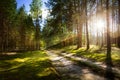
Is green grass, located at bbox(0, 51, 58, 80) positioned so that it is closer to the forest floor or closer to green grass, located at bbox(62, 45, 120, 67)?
the forest floor

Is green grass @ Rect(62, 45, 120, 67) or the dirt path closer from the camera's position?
the dirt path

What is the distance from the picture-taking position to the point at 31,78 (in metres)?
12.9

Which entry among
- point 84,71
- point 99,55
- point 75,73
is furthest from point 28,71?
point 99,55

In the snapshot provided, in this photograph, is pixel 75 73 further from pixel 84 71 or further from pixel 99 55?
pixel 99 55

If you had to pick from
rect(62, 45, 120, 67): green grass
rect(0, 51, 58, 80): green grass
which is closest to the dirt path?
rect(0, 51, 58, 80): green grass

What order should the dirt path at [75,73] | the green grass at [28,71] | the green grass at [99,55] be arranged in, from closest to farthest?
the dirt path at [75,73] < the green grass at [28,71] < the green grass at [99,55]

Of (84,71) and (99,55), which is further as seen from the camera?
(99,55)

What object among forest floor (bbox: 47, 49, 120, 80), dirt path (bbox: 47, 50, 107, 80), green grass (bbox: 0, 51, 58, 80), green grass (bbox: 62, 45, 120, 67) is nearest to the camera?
dirt path (bbox: 47, 50, 107, 80)

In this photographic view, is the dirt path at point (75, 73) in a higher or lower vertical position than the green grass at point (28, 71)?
lower

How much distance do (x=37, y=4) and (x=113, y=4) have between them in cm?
3092

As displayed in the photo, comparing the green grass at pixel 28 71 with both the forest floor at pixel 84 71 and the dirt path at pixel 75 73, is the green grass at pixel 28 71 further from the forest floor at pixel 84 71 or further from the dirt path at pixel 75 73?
the forest floor at pixel 84 71

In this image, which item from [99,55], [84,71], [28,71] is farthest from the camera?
[99,55]

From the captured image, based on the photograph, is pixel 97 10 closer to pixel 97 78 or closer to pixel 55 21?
pixel 55 21

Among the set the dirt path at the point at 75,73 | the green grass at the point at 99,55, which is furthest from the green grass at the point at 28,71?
the green grass at the point at 99,55
